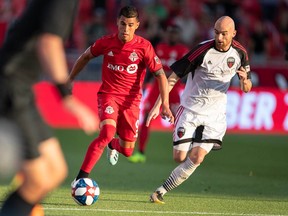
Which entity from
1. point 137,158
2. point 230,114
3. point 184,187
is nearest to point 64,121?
point 230,114

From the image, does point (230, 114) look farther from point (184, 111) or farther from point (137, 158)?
point (184, 111)

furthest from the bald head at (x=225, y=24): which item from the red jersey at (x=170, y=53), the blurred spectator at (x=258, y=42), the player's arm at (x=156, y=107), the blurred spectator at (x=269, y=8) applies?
the blurred spectator at (x=269, y=8)

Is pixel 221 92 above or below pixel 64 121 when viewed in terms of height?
above

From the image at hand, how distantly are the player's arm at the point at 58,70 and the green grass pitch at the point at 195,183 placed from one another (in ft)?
10.8

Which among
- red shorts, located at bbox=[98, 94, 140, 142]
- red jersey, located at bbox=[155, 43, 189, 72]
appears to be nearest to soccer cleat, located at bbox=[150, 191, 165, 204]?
red shorts, located at bbox=[98, 94, 140, 142]

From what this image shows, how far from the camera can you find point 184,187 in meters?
13.0

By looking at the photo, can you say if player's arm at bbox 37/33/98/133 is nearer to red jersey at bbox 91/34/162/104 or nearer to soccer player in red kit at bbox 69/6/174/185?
soccer player in red kit at bbox 69/6/174/185

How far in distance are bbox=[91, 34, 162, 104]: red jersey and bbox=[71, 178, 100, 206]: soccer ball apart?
5.88 ft

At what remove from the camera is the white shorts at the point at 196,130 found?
11188 mm

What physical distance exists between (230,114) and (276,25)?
5790mm

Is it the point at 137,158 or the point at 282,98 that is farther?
the point at 282,98

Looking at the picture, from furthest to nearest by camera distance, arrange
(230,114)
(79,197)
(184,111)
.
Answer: (230,114) < (184,111) < (79,197)

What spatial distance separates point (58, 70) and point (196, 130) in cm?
488

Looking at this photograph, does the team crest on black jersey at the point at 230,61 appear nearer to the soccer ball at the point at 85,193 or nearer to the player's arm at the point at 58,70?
the soccer ball at the point at 85,193
